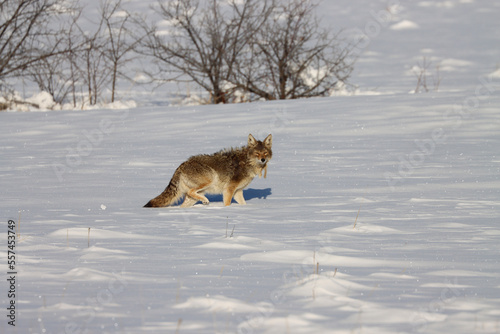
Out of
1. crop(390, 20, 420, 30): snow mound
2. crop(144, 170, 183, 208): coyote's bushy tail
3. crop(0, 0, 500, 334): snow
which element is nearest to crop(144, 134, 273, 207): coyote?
crop(144, 170, 183, 208): coyote's bushy tail

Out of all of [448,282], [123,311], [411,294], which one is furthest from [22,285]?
[448,282]

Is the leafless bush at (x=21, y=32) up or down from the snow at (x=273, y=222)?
up

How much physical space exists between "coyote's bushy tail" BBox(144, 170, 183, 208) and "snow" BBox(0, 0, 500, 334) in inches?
8.3

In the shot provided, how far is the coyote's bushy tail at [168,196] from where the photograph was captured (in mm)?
7629

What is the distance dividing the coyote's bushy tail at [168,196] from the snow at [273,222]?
0.69 feet

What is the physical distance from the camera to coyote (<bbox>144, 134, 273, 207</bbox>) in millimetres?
7938

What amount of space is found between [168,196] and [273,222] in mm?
1889

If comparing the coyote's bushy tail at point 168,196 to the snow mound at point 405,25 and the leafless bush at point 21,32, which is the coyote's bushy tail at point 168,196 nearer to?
the leafless bush at point 21,32

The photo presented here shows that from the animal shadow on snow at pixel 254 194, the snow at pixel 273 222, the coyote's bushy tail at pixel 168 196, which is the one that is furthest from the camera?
the animal shadow on snow at pixel 254 194

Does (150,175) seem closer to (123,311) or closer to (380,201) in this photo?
(380,201)

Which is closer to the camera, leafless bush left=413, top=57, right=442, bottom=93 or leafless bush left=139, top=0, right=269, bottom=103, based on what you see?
leafless bush left=139, top=0, right=269, bottom=103

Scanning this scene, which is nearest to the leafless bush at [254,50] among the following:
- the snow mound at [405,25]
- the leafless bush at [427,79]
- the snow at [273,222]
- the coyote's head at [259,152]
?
the leafless bush at [427,79]

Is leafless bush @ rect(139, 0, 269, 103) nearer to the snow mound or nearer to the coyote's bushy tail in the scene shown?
the coyote's bushy tail

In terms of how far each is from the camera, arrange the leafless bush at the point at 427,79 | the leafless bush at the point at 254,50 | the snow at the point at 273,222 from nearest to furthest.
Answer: the snow at the point at 273,222 < the leafless bush at the point at 254,50 < the leafless bush at the point at 427,79
